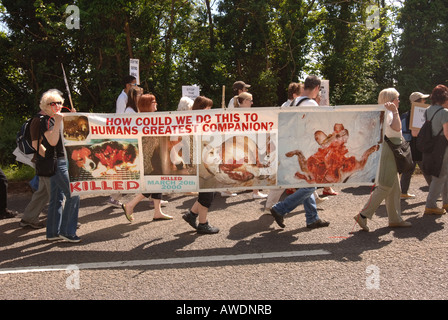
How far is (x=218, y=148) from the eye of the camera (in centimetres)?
548

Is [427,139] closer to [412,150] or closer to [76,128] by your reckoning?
[412,150]

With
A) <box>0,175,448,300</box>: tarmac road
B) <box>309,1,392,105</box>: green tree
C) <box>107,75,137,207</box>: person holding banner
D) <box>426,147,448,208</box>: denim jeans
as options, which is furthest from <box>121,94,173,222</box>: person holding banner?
<box>309,1,392,105</box>: green tree

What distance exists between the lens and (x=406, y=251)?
489 centimetres

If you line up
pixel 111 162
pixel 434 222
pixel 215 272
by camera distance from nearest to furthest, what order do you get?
pixel 215 272
pixel 111 162
pixel 434 222

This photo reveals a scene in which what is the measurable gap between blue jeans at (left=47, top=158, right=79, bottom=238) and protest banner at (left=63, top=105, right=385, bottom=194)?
13 cm

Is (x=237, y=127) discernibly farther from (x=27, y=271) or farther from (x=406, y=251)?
(x=27, y=271)

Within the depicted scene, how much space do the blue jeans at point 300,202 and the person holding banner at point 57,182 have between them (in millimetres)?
2687

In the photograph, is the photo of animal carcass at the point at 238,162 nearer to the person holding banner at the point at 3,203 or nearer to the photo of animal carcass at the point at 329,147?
the photo of animal carcass at the point at 329,147

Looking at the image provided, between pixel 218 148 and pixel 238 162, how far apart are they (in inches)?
12.5

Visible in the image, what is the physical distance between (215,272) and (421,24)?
15.1 metres

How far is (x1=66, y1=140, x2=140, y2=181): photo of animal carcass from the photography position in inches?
212

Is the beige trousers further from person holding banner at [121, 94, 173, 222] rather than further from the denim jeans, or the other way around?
person holding banner at [121, 94, 173, 222]

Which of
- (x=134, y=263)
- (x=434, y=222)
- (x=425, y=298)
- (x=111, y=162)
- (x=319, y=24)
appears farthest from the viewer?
(x=319, y=24)

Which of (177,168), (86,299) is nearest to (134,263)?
(86,299)
